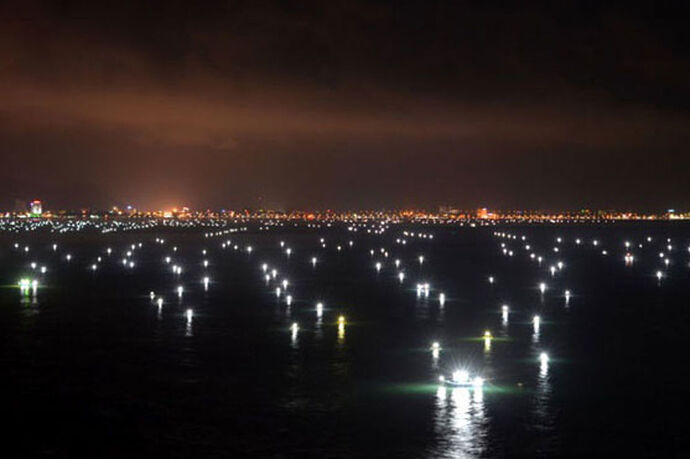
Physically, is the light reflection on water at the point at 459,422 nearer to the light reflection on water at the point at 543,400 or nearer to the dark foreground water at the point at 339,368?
the dark foreground water at the point at 339,368

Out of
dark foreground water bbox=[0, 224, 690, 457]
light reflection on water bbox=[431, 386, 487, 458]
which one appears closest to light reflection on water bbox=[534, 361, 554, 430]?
dark foreground water bbox=[0, 224, 690, 457]

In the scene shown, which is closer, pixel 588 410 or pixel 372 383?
pixel 588 410

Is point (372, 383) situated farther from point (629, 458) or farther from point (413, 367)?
point (629, 458)

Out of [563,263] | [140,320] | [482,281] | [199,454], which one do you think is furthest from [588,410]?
[563,263]

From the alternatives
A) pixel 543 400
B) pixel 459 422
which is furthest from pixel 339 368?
pixel 459 422

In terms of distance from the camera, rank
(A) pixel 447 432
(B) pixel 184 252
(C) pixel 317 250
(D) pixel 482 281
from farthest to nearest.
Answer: (C) pixel 317 250 → (B) pixel 184 252 → (D) pixel 482 281 → (A) pixel 447 432
